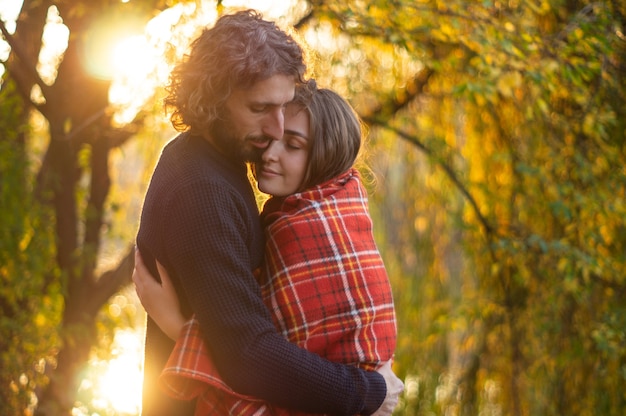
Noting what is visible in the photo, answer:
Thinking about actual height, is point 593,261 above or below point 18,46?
below

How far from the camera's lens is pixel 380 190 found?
429 cm

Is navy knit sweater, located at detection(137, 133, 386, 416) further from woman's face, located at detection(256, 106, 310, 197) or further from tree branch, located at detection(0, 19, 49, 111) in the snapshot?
tree branch, located at detection(0, 19, 49, 111)

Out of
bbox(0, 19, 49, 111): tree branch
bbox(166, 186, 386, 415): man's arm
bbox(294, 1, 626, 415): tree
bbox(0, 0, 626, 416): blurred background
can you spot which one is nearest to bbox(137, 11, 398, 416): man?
bbox(166, 186, 386, 415): man's arm

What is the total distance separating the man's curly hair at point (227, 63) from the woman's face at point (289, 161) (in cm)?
11

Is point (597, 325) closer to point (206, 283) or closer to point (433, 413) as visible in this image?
point (433, 413)

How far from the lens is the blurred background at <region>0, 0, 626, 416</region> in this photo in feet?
9.20

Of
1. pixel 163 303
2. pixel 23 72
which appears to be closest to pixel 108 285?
pixel 23 72

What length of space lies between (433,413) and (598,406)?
2.67 feet

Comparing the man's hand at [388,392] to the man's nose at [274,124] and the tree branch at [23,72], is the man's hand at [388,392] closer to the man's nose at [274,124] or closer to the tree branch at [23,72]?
the man's nose at [274,124]

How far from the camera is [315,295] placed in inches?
63.9

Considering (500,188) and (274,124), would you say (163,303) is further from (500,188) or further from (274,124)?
(500,188)

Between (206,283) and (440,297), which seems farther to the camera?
(440,297)

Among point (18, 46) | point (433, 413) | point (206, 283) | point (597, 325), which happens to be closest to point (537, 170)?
point (597, 325)

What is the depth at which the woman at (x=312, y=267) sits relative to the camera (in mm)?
1585
